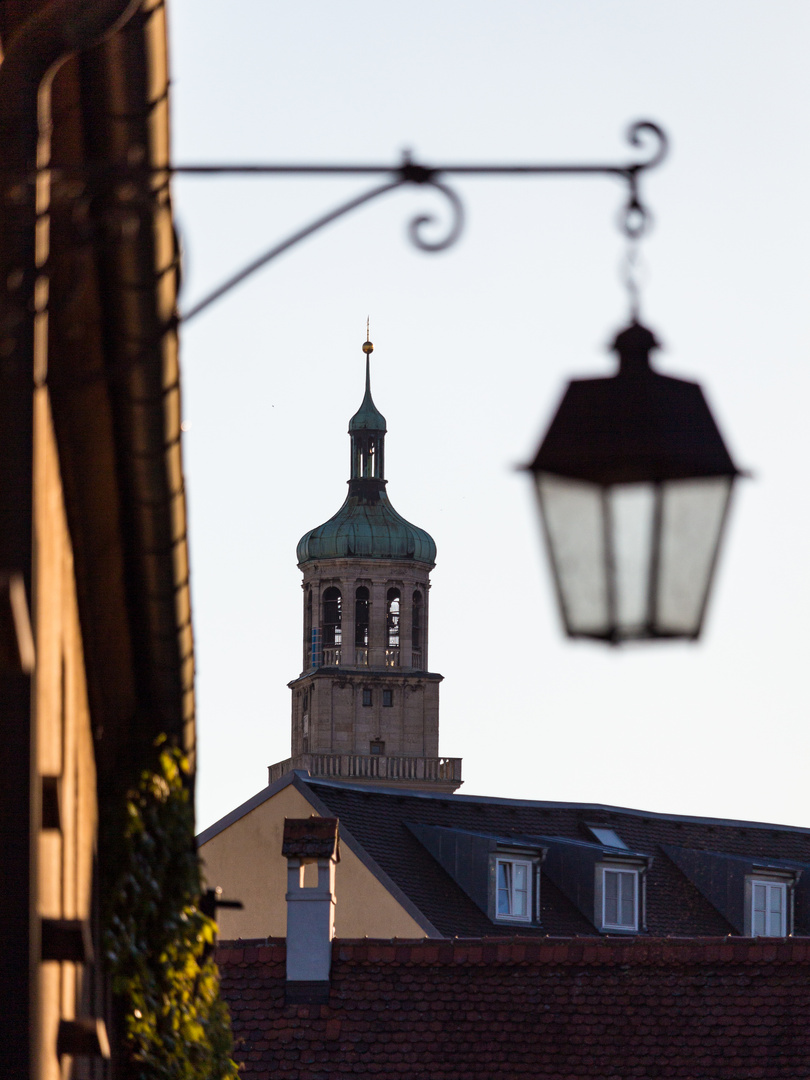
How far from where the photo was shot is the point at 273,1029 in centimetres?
1972

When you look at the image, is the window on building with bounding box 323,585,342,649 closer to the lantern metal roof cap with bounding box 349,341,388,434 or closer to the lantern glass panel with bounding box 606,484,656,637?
the lantern metal roof cap with bounding box 349,341,388,434

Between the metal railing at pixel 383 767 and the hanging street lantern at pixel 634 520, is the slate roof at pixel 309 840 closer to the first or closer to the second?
the hanging street lantern at pixel 634 520

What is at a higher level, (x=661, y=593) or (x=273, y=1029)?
(x=661, y=593)

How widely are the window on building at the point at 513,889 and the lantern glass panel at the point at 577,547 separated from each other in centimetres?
3742

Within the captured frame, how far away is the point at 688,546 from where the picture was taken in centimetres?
459

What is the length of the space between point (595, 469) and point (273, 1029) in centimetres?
1586

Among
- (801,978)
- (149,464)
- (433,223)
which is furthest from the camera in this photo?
(801,978)

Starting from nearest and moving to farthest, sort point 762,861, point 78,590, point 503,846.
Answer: point 78,590 → point 503,846 → point 762,861

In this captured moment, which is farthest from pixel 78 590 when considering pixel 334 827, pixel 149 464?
pixel 334 827

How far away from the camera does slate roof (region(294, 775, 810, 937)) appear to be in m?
39.6

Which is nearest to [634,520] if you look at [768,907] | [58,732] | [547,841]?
[58,732]

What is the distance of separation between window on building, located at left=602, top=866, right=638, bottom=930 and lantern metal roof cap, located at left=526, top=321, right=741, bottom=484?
38916 millimetres

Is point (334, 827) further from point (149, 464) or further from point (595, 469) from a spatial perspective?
point (595, 469)

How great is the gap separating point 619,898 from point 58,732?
36.6 meters
